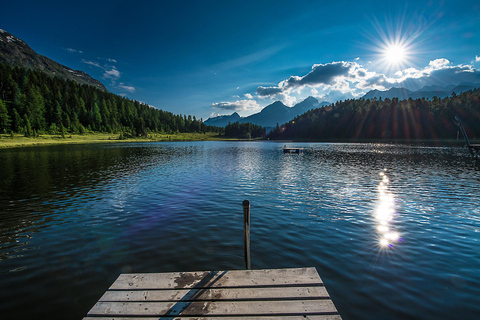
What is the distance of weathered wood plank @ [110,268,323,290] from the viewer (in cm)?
588

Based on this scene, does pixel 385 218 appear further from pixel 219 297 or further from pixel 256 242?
pixel 219 297

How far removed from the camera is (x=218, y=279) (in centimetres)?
613

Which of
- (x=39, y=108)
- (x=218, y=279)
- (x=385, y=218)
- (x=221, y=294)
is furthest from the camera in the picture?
(x=39, y=108)

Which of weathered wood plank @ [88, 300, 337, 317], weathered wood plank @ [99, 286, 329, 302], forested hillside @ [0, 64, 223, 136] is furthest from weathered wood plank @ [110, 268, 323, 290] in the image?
forested hillside @ [0, 64, 223, 136]

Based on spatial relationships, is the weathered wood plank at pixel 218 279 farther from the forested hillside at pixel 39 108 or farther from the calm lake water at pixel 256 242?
the forested hillside at pixel 39 108

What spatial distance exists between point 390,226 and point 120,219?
1812 cm

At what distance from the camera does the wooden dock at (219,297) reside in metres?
4.84

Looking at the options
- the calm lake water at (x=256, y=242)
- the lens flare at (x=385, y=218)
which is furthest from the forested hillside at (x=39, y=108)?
the lens flare at (x=385, y=218)

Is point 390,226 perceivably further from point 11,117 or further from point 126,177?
point 11,117

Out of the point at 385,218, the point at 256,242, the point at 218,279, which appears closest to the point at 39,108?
the point at 256,242

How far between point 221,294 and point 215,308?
19.8 inches

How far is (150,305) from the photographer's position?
5.16 meters

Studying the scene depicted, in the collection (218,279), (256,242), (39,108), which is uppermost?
(39,108)

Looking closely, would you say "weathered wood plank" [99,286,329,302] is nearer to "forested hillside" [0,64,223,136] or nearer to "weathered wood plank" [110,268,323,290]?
"weathered wood plank" [110,268,323,290]
